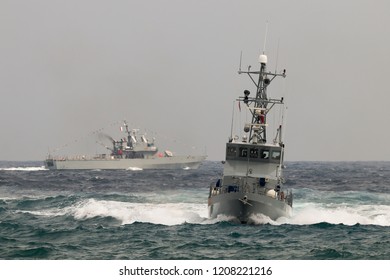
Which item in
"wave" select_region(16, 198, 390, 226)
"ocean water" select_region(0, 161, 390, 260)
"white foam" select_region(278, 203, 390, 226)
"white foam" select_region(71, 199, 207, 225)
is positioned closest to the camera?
"ocean water" select_region(0, 161, 390, 260)

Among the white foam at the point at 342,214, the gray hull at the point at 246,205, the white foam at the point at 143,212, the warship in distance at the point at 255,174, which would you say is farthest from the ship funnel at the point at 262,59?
the white foam at the point at 143,212

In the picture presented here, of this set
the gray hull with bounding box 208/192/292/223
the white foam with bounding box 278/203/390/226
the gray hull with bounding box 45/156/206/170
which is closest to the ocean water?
the white foam with bounding box 278/203/390/226

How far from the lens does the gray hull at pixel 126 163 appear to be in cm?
14725

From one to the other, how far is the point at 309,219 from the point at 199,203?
47.2 feet

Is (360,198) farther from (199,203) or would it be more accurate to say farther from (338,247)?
(338,247)

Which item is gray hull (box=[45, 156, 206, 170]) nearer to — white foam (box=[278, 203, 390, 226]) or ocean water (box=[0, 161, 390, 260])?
ocean water (box=[0, 161, 390, 260])

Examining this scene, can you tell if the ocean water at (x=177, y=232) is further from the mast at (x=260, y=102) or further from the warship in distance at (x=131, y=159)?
the warship in distance at (x=131, y=159)

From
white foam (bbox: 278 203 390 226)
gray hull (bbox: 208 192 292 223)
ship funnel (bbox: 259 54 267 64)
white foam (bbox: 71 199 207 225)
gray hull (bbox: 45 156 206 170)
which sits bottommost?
gray hull (bbox: 45 156 206 170)

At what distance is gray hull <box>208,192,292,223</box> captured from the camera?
112 ft

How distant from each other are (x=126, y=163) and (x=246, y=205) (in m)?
115

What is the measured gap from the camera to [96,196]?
5747 cm

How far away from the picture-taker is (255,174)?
37.0 metres

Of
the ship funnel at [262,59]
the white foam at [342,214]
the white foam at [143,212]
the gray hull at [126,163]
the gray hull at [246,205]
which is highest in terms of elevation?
the ship funnel at [262,59]

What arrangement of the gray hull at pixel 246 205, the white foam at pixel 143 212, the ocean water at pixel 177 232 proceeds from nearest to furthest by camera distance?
the ocean water at pixel 177 232, the gray hull at pixel 246 205, the white foam at pixel 143 212
